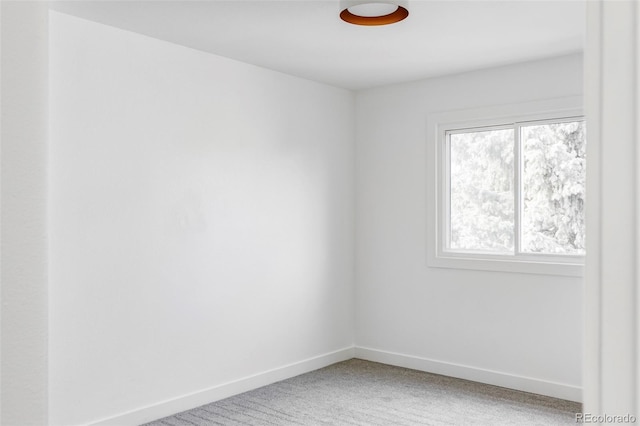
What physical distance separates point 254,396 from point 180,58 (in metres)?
2.41

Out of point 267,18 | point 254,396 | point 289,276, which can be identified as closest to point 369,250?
point 289,276

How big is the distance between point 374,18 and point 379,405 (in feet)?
8.25

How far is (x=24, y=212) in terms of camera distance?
0.77 m

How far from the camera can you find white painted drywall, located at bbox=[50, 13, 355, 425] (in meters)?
3.22

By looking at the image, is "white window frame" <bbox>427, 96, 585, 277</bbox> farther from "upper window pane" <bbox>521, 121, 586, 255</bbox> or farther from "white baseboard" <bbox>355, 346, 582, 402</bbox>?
"white baseboard" <bbox>355, 346, 582, 402</bbox>

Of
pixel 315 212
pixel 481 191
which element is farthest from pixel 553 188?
pixel 315 212

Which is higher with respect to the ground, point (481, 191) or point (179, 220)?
point (481, 191)

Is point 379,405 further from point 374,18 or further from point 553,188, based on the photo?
point 374,18

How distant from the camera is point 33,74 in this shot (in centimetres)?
79

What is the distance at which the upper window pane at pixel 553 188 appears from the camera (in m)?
4.08

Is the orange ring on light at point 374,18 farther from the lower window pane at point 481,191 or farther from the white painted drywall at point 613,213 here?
the white painted drywall at point 613,213

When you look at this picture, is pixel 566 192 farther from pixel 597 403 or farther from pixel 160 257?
pixel 597 403

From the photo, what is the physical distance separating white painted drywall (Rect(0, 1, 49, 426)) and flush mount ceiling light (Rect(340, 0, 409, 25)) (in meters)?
2.40

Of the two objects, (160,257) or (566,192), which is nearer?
(160,257)
